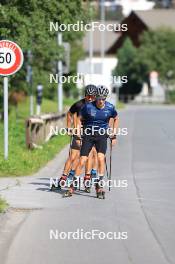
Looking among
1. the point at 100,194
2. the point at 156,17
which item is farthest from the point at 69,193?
the point at 156,17

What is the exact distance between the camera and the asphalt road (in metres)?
9.27

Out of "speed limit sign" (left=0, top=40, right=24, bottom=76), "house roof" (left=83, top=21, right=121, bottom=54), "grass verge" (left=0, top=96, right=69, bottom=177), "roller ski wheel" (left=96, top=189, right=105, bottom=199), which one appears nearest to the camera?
"roller ski wheel" (left=96, top=189, right=105, bottom=199)

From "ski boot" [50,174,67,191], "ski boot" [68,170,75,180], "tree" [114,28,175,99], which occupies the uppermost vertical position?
"tree" [114,28,175,99]

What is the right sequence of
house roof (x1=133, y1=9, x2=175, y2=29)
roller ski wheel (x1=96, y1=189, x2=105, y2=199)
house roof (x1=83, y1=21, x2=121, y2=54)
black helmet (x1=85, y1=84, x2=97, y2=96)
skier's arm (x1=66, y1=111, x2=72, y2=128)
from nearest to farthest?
roller ski wheel (x1=96, y1=189, x2=105, y2=199) → black helmet (x1=85, y1=84, x2=97, y2=96) → skier's arm (x1=66, y1=111, x2=72, y2=128) → house roof (x1=133, y1=9, x2=175, y2=29) → house roof (x1=83, y1=21, x2=121, y2=54)

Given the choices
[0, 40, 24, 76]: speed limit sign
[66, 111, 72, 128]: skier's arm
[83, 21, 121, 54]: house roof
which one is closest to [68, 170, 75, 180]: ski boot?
[66, 111, 72, 128]: skier's arm

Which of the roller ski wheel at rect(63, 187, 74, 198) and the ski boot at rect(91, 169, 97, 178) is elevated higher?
the ski boot at rect(91, 169, 97, 178)

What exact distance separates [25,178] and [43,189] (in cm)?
175

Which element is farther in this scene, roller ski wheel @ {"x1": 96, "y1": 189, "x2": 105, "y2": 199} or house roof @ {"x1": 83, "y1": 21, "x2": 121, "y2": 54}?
house roof @ {"x1": 83, "y1": 21, "x2": 121, "y2": 54}

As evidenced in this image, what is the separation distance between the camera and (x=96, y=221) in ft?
38.0

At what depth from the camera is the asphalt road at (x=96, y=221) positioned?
9273 millimetres

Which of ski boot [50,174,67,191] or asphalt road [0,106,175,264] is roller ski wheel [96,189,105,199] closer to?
asphalt road [0,106,175,264]

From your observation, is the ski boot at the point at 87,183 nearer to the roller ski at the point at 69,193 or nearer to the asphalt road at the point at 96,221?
the asphalt road at the point at 96,221

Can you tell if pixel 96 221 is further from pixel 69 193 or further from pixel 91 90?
pixel 91 90

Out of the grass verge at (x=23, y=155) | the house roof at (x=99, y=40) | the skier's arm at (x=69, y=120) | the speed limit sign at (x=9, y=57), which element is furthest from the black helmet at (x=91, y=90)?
the house roof at (x=99, y=40)
